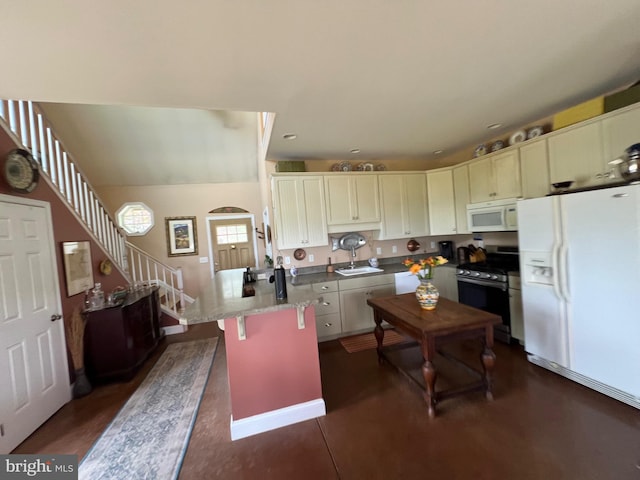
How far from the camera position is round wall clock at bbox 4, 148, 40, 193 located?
6.70 feet

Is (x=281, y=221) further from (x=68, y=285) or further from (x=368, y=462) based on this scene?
(x=368, y=462)

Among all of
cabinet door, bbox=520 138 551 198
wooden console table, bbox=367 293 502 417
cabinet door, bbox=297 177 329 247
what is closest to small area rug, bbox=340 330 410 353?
wooden console table, bbox=367 293 502 417

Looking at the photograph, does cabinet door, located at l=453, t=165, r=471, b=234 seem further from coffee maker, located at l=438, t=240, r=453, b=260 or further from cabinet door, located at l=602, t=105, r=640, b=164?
cabinet door, located at l=602, t=105, r=640, b=164

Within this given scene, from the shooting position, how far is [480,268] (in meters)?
3.07

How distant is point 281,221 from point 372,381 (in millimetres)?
2198

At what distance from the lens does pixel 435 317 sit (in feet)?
6.70

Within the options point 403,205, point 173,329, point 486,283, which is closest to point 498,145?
point 403,205

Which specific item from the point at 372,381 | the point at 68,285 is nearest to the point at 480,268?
the point at 372,381

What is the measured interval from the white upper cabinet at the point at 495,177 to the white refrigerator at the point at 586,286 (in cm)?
63

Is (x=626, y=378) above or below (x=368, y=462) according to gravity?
above

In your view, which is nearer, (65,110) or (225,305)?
(225,305)

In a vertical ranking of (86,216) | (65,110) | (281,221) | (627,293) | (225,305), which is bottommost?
(627,293)

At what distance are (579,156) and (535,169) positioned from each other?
37 cm

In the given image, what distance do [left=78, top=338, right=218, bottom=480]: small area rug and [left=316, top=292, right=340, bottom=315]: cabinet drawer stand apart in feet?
4.90
